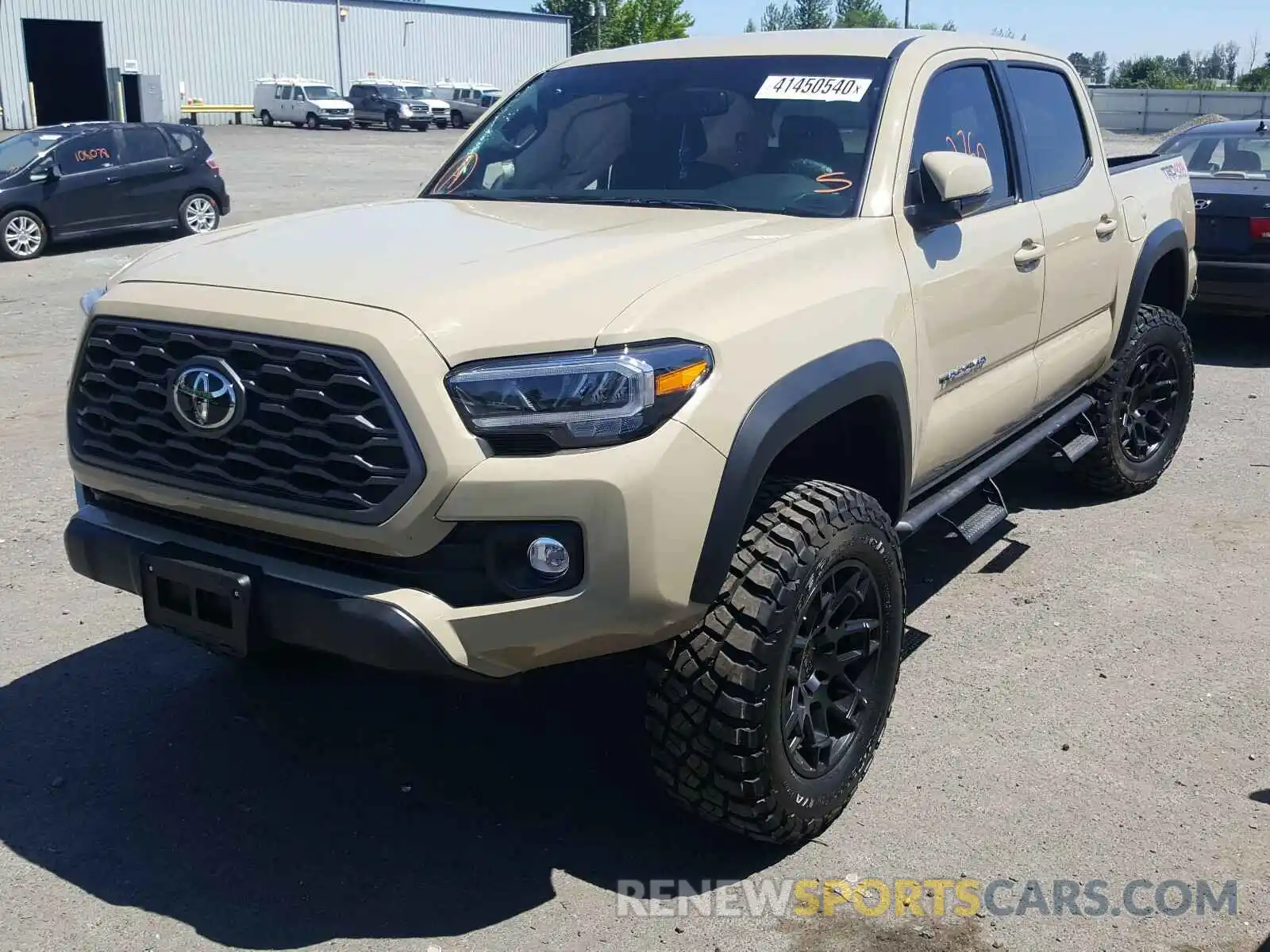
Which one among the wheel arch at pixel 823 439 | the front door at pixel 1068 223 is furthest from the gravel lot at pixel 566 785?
the front door at pixel 1068 223

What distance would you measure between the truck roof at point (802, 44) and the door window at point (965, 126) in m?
0.12

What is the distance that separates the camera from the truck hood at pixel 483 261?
2.74 meters

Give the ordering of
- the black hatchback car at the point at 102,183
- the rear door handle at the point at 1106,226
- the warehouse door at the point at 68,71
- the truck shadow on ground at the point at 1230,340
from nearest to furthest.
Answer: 1. the rear door handle at the point at 1106,226
2. the truck shadow on ground at the point at 1230,340
3. the black hatchback car at the point at 102,183
4. the warehouse door at the point at 68,71

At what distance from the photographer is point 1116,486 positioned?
5.95m

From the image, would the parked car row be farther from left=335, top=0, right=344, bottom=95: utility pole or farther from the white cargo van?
left=335, top=0, right=344, bottom=95: utility pole

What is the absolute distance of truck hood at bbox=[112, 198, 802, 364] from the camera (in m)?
2.74

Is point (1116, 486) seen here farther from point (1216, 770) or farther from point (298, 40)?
point (298, 40)

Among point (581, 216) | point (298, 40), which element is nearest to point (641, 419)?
A: point (581, 216)

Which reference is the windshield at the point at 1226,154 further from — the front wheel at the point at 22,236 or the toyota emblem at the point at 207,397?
the front wheel at the point at 22,236

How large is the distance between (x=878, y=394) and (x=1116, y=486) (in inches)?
119

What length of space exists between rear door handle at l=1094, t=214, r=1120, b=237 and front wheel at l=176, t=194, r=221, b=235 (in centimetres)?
1389

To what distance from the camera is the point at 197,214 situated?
55.9ft

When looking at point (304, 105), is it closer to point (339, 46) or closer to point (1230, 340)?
point (339, 46)

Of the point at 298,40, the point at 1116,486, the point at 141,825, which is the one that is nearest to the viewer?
the point at 141,825
